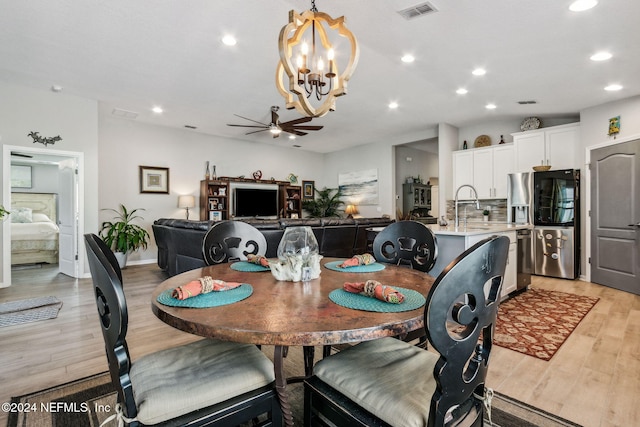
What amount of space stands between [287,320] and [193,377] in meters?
0.43

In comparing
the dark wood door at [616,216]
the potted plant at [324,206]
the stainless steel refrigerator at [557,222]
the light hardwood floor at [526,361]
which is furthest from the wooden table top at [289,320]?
the potted plant at [324,206]

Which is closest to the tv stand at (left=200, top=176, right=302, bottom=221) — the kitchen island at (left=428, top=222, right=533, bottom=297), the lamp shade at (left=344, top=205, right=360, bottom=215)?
the lamp shade at (left=344, top=205, right=360, bottom=215)

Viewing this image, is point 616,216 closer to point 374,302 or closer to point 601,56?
point 601,56

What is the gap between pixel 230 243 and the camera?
2.05 m

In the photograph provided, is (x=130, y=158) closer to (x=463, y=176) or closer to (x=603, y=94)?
(x=463, y=176)

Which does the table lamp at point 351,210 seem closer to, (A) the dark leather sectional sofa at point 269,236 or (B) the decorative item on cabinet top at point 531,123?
(A) the dark leather sectional sofa at point 269,236

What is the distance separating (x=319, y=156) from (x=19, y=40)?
7.08 metres

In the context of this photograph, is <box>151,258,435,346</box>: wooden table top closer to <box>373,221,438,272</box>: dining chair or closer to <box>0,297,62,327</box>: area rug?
<box>373,221,438,272</box>: dining chair

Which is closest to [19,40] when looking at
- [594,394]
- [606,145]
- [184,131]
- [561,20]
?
[184,131]

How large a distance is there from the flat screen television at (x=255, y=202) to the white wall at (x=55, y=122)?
113 inches

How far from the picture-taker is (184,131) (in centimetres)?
696

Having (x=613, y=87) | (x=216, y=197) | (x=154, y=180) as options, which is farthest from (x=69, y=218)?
(x=613, y=87)

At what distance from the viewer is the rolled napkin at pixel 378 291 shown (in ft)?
3.31

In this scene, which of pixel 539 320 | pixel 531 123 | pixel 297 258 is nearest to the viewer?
pixel 297 258
